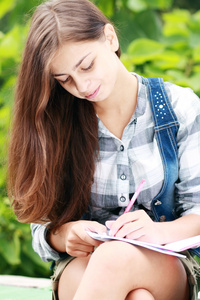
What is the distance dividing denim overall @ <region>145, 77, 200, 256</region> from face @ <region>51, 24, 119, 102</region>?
0.16m

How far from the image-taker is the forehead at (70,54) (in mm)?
1576

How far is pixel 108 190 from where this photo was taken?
1759mm

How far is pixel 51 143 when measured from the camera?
176 cm

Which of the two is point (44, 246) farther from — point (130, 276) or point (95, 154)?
point (130, 276)

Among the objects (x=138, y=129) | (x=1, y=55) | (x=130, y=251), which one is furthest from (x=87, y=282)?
(x=1, y=55)

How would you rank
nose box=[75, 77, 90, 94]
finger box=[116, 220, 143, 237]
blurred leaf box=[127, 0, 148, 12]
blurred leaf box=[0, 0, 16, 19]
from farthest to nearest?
blurred leaf box=[0, 0, 16, 19] < blurred leaf box=[127, 0, 148, 12] < nose box=[75, 77, 90, 94] < finger box=[116, 220, 143, 237]

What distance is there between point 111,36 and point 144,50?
93 cm

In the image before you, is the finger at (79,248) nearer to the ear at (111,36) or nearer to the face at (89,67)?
the face at (89,67)

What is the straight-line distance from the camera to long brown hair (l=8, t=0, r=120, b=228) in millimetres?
1640

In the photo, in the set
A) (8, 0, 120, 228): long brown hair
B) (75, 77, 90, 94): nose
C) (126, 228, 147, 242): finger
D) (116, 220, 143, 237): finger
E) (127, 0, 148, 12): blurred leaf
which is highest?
(75, 77, 90, 94): nose

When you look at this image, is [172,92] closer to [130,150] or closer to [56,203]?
[130,150]

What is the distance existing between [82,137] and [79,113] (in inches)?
3.1

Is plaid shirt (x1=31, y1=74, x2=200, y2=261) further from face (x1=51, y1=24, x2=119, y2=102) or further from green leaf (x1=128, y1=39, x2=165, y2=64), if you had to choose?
green leaf (x1=128, y1=39, x2=165, y2=64)

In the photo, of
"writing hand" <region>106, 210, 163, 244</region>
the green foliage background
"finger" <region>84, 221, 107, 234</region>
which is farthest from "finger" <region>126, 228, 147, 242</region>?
the green foliage background
